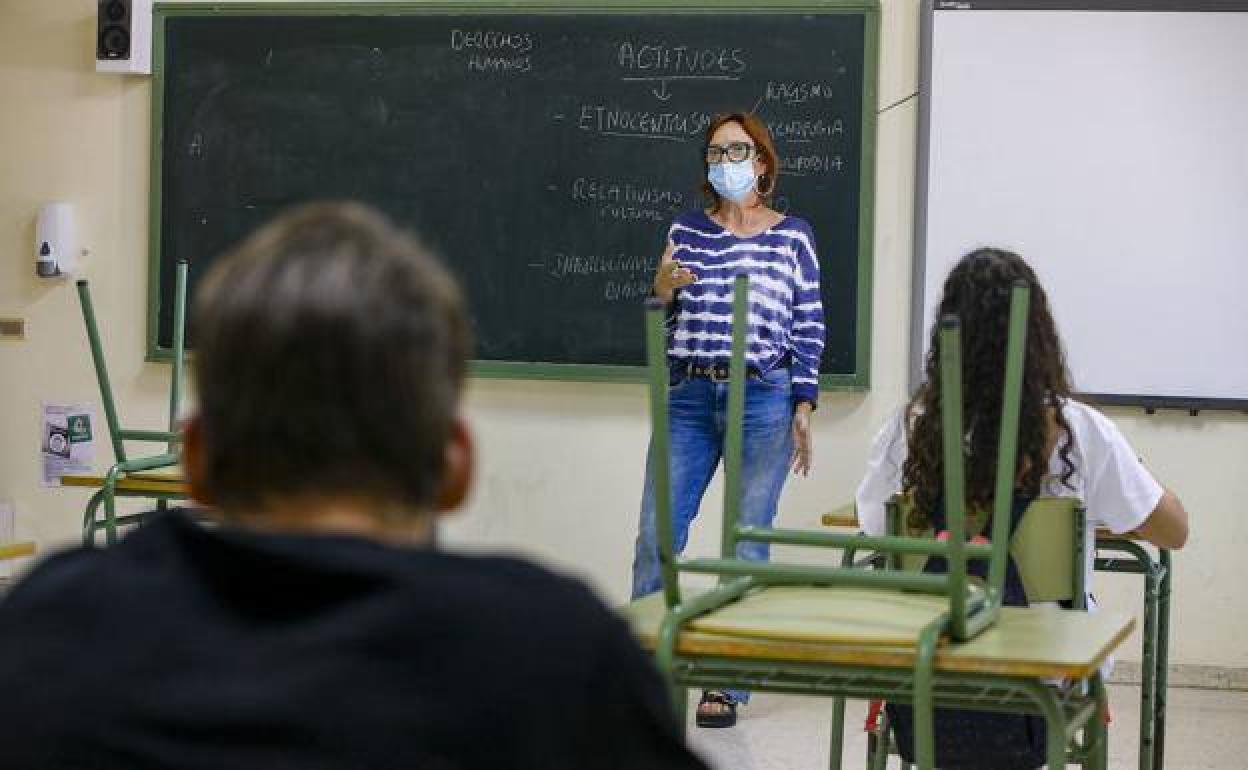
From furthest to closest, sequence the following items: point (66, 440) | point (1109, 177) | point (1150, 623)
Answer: point (66, 440), point (1109, 177), point (1150, 623)

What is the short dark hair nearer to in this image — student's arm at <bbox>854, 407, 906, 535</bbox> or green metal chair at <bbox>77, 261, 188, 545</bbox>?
student's arm at <bbox>854, 407, 906, 535</bbox>

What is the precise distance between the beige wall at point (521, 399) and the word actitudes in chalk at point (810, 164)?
13 cm

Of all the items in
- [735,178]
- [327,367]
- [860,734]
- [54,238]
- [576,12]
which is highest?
[576,12]

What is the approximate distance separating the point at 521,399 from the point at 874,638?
3.67 m

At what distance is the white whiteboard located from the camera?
16.5 feet

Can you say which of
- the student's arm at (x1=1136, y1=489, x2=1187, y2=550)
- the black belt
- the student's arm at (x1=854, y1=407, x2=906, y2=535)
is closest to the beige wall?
the black belt

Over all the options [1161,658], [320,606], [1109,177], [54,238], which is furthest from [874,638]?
[54,238]

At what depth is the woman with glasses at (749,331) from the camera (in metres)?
4.44

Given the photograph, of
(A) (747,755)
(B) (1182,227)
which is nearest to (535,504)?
(A) (747,755)

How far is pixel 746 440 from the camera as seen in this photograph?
451 centimetres

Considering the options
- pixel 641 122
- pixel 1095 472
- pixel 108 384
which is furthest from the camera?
pixel 641 122

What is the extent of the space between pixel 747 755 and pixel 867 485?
1.49 m

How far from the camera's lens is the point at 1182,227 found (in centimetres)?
504

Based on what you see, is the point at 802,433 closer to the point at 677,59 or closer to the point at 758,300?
the point at 758,300
